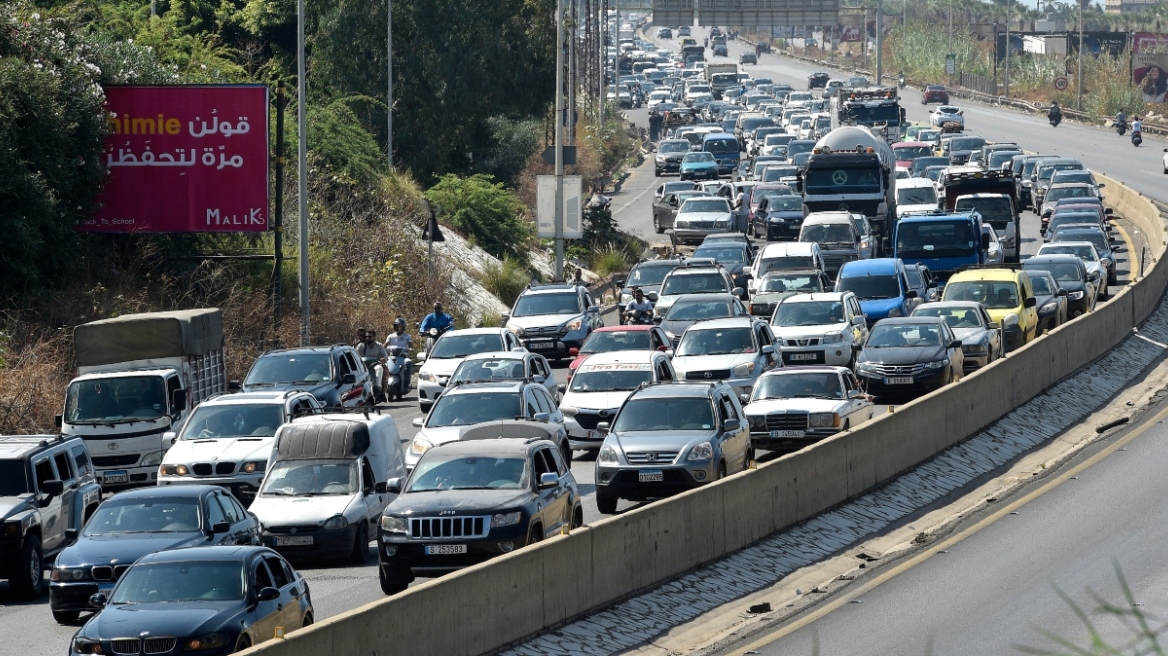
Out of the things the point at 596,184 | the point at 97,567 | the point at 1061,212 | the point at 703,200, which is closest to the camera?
the point at 97,567

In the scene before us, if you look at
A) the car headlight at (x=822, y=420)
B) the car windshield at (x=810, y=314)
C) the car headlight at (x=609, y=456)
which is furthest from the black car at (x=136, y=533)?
the car windshield at (x=810, y=314)

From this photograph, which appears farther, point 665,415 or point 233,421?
point 233,421

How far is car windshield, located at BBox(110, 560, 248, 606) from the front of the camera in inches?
544

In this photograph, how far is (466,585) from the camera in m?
14.4

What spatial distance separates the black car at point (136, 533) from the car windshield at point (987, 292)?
20004 millimetres

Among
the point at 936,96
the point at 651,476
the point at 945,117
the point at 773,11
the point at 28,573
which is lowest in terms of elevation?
the point at 28,573

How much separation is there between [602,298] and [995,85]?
89888mm

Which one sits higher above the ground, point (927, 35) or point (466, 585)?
point (927, 35)

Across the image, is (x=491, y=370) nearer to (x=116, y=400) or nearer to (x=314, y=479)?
(x=116, y=400)

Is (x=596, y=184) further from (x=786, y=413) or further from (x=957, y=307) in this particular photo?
(x=786, y=413)

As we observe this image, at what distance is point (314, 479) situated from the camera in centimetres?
1914

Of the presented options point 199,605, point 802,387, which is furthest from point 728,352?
point 199,605

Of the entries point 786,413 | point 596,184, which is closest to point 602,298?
point 786,413

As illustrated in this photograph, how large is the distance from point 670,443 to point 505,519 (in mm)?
4730
